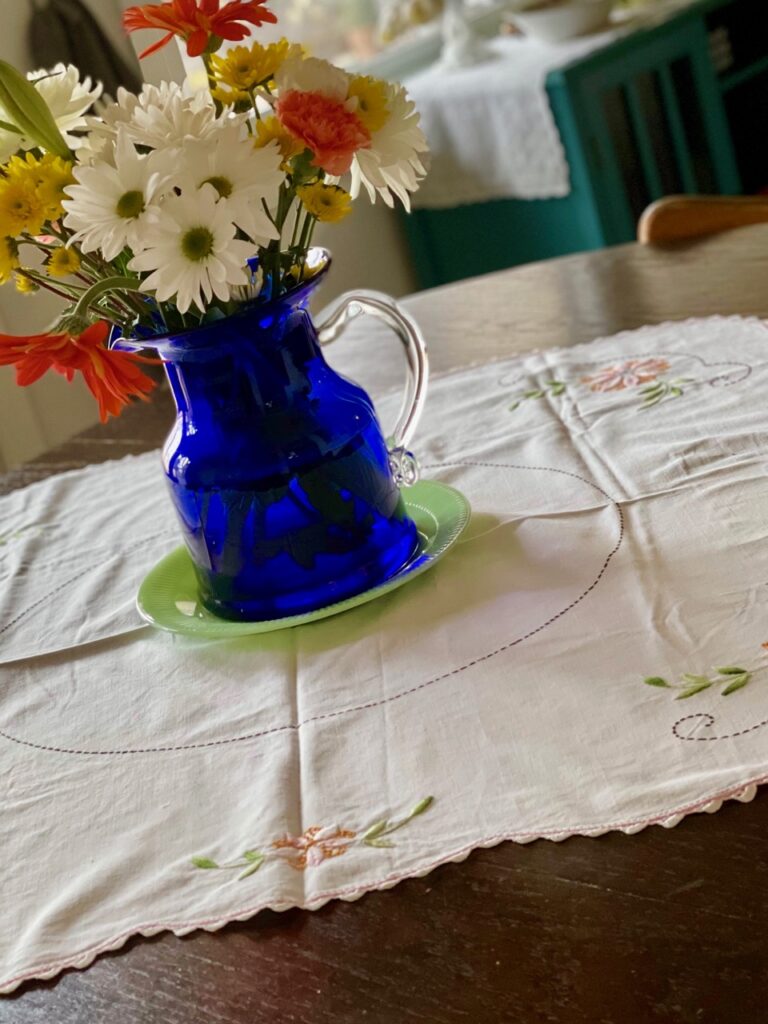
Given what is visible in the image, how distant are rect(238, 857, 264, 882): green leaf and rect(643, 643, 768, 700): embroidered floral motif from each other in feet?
0.76

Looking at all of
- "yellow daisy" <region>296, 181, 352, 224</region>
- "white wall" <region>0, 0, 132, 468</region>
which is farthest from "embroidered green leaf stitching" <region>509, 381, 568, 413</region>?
"white wall" <region>0, 0, 132, 468</region>

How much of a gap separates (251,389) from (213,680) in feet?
0.63

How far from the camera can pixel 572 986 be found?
0.54 meters

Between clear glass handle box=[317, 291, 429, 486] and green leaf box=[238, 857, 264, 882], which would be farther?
clear glass handle box=[317, 291, 429, 486]

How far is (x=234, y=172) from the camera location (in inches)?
29.5

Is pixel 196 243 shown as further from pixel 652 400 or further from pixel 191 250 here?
pixel 652 400

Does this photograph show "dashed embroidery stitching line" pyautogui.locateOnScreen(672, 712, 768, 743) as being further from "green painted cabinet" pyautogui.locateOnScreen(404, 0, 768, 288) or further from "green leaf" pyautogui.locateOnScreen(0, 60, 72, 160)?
"green painted cabinet" pyautogui.locateOnScreen(404, 0, 768, 288)

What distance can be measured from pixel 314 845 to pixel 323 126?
0.41 m

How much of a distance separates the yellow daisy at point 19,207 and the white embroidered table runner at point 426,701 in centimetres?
31

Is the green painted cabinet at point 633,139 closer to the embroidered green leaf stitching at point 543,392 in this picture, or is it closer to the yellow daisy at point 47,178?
the embroidered green leaf stitching at point 543,392

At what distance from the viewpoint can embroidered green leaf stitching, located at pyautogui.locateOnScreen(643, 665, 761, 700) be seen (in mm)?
698

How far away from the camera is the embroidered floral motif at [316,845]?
667 mm

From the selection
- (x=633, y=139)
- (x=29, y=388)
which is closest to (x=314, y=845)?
(x=29, y=388)

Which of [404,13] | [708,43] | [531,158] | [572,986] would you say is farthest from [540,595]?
[404,13]
